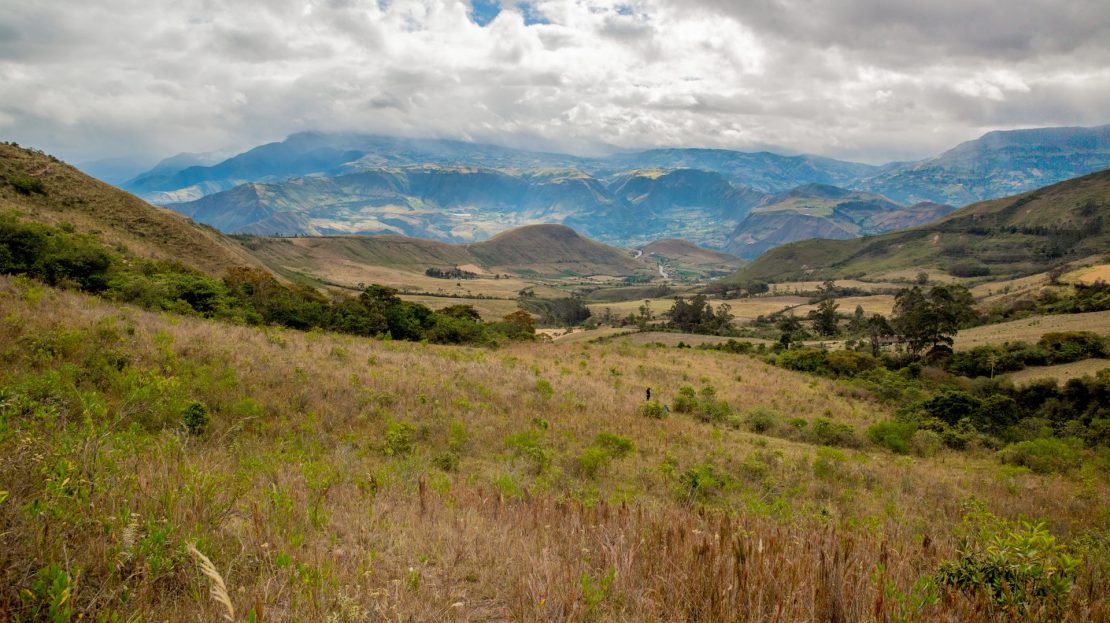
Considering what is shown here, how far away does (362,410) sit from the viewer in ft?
38.8

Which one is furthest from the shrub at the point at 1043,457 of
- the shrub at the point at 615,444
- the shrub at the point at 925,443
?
the shrub at the point at 615,444

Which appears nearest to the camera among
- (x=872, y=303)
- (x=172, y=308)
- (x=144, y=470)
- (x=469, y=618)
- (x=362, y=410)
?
(x=469, y=618)

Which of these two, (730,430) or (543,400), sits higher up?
(543,400)

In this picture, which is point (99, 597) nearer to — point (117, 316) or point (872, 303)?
point (117, 316)

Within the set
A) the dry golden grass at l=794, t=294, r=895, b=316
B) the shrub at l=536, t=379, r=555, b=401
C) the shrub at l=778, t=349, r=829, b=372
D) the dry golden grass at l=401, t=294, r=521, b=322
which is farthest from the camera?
the dry golden grass at l=401, t=294, r=521, b=322

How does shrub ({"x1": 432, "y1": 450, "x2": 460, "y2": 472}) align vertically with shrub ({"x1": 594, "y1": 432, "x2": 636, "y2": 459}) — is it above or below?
above

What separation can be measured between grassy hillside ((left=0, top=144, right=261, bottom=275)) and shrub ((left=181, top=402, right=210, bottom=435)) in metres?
41.3

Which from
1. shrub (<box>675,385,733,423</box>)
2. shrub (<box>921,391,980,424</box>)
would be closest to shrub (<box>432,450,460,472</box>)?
shrub (<box>675,385,733,423</box>)

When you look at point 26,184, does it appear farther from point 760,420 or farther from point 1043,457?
point 1043,457

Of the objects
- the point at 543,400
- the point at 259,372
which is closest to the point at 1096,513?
the point at 543,400

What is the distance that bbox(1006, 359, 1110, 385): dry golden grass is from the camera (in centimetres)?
3041

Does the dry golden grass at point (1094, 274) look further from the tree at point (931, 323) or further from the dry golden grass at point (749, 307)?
the dry golden grass at point (749, 307)

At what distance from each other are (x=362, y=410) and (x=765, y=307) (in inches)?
6508

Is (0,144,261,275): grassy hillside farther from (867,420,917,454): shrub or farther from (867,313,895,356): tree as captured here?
(867,313,895,356): tree
